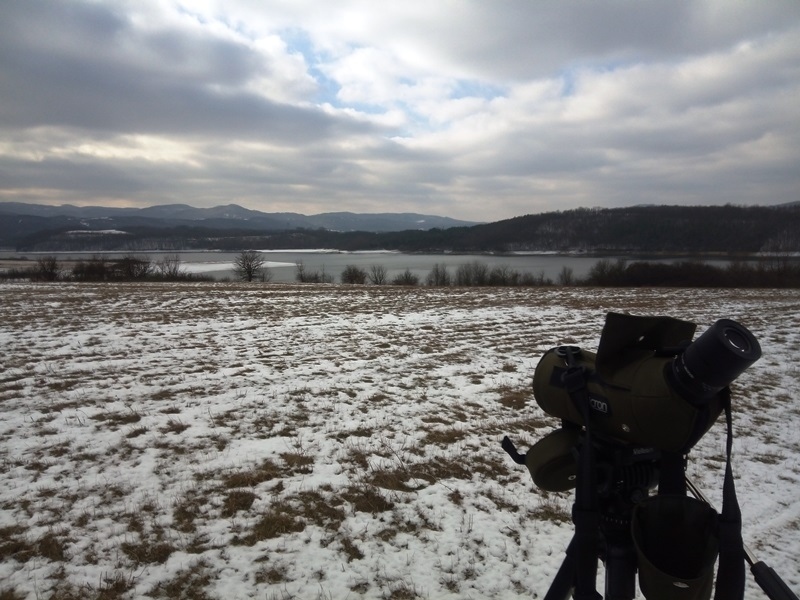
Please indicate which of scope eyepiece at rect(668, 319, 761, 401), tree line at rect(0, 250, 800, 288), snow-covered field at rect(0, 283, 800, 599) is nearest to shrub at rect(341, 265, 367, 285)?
tree line at rect(0, 250, 800, 288)

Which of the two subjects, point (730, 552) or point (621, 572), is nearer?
point (730, 552)

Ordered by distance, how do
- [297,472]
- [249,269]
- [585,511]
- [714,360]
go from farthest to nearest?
[249,269] < [297,472] < [585,511] < [714,360]

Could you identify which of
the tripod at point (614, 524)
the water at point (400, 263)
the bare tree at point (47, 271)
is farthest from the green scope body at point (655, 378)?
the bare tree at point (47, 271)

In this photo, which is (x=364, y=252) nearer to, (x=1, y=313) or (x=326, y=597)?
(x=1, y=313)

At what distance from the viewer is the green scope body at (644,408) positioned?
124cm

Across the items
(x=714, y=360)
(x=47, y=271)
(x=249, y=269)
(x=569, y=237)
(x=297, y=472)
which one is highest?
(x=569, y=237)

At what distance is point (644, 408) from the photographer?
1273mm

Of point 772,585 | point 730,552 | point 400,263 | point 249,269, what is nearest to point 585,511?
point 730,552

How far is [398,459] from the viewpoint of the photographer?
15.7 feet

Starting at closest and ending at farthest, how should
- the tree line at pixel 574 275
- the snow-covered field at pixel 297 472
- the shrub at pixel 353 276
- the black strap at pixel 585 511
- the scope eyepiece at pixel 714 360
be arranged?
the scope eyepiece at pixel 714 360
the black strap at pixel 585 511
the snow-covered field at pixel 297 472
the tree line at pixel 574 275
the shrub at pixel 353 276

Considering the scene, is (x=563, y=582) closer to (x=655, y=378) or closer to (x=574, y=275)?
(x=655, y=378)

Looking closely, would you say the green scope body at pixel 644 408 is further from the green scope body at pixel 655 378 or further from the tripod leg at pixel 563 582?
the tripod leg at pixel 563 582

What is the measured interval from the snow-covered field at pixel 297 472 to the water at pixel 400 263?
45175 mm

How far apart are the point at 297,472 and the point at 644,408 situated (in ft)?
13.0
